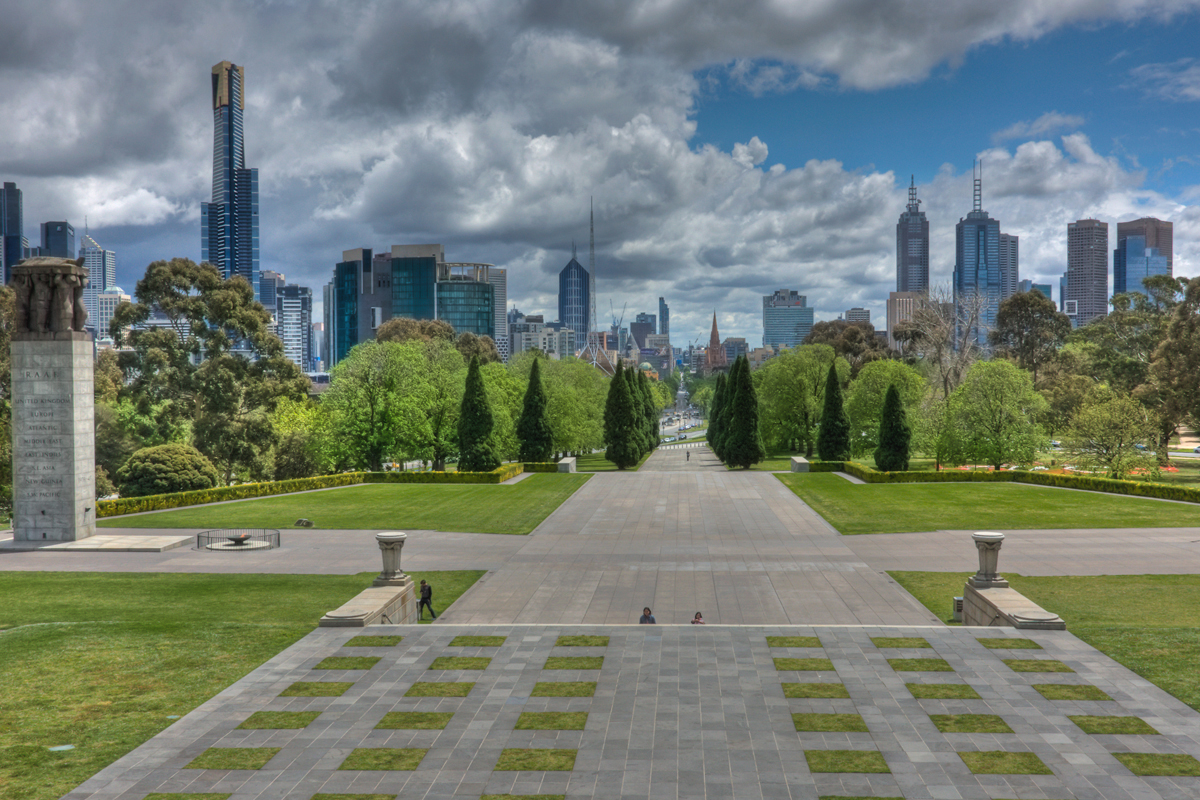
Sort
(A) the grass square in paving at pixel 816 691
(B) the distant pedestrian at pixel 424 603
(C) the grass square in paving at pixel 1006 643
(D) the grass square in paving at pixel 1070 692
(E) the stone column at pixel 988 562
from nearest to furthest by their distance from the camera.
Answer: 1. (D) the grass square in paving at pixel 1070 692
2. (A) the grass square in paving at pixel 816 691
3. (C) the grass square in paving at pixel 1006 643
4. (E) the stone column at pixel 988 562
5. (B) the distant pedestrian at pixel 424 603

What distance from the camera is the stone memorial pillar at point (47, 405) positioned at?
2761cm

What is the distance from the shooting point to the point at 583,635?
16.1 meters

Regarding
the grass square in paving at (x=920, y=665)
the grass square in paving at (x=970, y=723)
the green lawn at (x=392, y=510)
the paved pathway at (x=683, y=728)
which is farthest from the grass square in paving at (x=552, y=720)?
the green lawn at (x=392, y=510)

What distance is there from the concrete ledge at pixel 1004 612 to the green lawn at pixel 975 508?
12085 millimetres

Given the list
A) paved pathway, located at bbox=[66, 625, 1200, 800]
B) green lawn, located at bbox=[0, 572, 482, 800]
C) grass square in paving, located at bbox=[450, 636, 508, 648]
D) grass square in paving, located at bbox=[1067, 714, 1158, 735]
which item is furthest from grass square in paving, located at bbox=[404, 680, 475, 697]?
grass square in paving, located at bbox=[1067, 714, 1158, 735]

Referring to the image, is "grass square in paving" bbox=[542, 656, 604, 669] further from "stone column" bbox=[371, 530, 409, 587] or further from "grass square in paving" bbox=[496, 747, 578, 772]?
"stone column" bbox=[371, 530, 409, 587]

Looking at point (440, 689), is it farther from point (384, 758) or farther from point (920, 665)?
point (920, 665)

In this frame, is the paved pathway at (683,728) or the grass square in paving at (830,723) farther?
the grass square in paving at (830,723)

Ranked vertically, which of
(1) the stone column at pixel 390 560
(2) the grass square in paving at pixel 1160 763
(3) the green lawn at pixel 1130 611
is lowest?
(3) the green lawn at pixel 1130 611

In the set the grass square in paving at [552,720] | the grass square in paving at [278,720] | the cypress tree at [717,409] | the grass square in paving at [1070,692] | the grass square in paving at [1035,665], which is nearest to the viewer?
the grass square in paving at [552,720]

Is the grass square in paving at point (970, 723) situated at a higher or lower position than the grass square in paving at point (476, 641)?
higher

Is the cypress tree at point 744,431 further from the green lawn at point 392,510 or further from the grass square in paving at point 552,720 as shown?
the grass square in paving at point 552,720

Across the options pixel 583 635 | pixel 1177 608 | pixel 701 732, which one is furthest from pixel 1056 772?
pixel 1177 608

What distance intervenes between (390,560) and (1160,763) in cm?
1552
